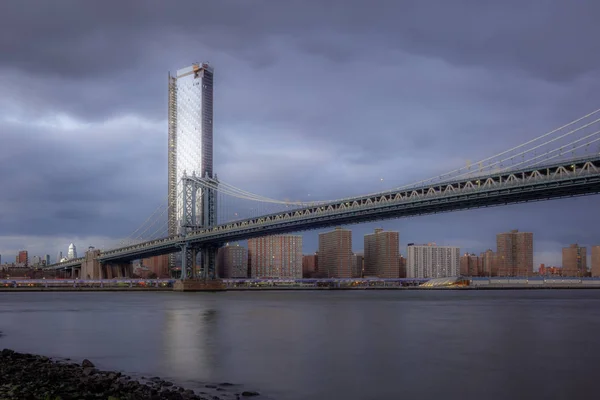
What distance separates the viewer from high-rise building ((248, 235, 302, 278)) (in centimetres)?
19162

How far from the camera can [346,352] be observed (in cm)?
2198

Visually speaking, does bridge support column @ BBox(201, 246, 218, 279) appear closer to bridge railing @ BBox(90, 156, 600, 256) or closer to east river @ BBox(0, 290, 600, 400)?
bridge railing @ BBox(90, 156, 600, 256)

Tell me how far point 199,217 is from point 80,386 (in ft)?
243

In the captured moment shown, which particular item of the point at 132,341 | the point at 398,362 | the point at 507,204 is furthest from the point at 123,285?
the point at 398,362

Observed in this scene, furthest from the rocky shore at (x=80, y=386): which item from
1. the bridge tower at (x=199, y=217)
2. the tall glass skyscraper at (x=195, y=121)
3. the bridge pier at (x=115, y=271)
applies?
the bridge pier at (x=115, y=271)

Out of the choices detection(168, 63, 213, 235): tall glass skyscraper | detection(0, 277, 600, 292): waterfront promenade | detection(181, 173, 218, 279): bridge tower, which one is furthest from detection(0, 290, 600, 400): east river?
detection(168, 63, 213, 235): tall glass skyscraper

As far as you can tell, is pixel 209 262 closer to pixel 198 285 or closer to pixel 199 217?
pixel 198 285

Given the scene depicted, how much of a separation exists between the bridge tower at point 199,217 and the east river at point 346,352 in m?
46.9

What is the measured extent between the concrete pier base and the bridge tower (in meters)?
0.75

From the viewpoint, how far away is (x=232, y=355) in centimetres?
2142

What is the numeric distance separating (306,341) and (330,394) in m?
10.3

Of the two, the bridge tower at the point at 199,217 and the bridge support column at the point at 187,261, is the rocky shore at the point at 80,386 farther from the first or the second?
the bridge tower at the point at 199,217

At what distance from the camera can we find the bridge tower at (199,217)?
83537 millimetres

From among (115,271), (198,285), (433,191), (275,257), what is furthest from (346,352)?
(275,257)
